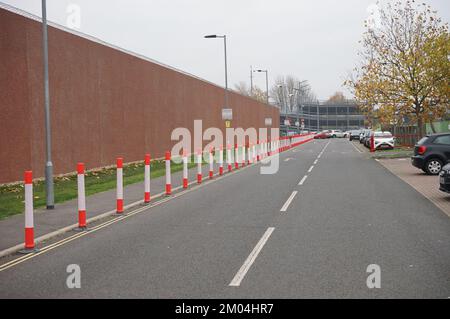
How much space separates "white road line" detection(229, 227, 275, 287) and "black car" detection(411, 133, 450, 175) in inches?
453

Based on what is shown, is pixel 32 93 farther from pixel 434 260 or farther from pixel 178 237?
pixel 434 260

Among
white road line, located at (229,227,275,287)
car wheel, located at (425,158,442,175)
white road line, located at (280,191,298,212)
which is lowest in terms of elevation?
white road line, located at (229,227,275,287)

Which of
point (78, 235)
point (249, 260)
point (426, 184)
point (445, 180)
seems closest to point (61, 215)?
point (78, 235)

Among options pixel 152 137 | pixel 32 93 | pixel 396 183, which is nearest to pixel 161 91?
pixel 152 137

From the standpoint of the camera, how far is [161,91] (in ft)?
100

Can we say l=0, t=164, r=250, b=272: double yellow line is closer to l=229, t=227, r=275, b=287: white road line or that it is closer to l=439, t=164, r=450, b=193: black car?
l=229, t=227, r=275, b=287: white road line

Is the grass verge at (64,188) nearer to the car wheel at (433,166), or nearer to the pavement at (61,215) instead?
the pavement at (61,215)

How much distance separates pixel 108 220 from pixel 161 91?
20442 mm

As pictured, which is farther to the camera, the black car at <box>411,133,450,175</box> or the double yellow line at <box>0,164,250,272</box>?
the black car at <box>411,133,450,175</box>

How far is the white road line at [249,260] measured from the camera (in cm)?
600

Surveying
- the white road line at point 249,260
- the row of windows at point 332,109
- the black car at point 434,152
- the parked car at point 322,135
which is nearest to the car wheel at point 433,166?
the black car at point 434,152

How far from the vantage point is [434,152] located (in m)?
18.7

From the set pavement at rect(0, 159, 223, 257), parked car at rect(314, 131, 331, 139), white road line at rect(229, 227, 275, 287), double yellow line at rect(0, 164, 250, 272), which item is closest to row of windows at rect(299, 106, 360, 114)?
parked car at rect(314, 131, 331, 139)

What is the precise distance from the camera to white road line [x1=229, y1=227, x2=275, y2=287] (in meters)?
6.00
